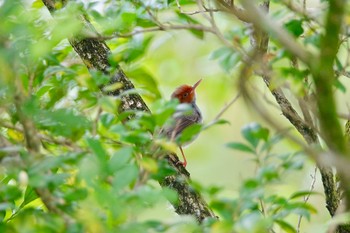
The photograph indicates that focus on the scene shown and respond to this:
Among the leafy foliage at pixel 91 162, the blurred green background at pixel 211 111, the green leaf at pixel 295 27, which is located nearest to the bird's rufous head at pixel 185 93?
the blurred green background at pixel 211 111

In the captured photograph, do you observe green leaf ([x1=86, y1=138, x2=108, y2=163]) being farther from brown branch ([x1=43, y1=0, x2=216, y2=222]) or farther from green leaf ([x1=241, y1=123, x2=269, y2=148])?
brown branch ([x1=43, y1=0, x2=216, y2=222])

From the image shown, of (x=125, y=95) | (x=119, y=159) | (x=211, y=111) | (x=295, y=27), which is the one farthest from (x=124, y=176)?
(x=211, y=111)

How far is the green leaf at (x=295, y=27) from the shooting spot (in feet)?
8.11

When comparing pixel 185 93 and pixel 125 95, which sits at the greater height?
pixel 125 95

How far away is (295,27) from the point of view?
2.48m

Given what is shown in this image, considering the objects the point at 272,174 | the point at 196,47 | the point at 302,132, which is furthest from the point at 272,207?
the point at 196,47

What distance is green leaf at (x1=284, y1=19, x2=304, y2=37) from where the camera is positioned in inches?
97.3

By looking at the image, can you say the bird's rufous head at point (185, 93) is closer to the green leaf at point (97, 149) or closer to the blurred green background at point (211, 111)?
the blurred green background at point (211, 111)

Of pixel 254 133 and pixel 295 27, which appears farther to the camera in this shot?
pixel 295 27

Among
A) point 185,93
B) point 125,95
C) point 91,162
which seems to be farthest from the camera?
point 185,93

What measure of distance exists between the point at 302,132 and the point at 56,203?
4.97 ft

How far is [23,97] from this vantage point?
185 cm

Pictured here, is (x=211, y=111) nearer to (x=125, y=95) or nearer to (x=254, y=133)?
(x=125, y=95)

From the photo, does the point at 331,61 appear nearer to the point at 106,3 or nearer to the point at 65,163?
the point at 65,163
